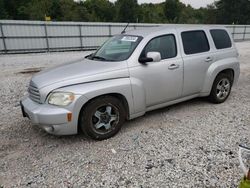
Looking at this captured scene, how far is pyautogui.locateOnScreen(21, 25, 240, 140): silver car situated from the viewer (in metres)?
3.34

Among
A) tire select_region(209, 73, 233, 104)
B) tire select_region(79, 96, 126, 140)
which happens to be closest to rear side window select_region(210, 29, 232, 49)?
tire select_region(209, 73, 233, 104)

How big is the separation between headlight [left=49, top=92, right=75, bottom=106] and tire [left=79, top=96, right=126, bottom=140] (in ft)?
0.94

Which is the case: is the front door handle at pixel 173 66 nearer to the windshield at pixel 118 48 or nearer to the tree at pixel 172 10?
the windshield at pixel 118 48

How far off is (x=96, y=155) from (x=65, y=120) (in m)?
0.68

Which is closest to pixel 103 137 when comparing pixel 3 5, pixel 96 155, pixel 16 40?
pixel 96 155

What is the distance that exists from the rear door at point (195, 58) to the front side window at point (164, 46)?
222 millimetres

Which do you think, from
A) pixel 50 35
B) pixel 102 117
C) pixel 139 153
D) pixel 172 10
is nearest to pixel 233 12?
pixel 172 10

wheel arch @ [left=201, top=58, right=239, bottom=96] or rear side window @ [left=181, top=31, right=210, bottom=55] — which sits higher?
rear side window @ [left=181, top=31, right=210, bottom=55]

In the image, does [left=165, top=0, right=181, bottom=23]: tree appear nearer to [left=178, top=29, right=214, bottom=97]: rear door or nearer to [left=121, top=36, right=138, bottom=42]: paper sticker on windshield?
[left=178, top=29, right=214, bottom=97]: rear door

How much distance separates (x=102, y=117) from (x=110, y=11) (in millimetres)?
65637

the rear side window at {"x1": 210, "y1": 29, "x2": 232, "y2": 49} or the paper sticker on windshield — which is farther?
the rear side window at {"x1": 210, "y1": 29, "x2": 232, "y2": 49}

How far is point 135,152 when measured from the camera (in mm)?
3330

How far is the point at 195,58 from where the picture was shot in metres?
4.52

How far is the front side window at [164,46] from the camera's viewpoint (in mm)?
4095
